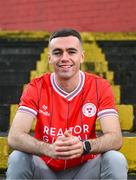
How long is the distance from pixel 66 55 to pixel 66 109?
0.31m

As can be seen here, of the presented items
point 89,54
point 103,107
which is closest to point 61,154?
point 103,107

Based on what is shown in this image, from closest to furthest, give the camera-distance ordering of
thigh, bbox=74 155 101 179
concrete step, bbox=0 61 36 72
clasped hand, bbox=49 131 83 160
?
clasped hand, bbox=49 131 83 160 < thigh, bbox=74 155 101 179 < concrete step, bbox=0 61 36 72

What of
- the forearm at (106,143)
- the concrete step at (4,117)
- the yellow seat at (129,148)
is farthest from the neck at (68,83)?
the concrete step at (4,117)

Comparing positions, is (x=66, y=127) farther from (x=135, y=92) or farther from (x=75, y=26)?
(x=75, y=26)

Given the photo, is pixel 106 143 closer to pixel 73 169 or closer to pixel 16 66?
pixel 73 169

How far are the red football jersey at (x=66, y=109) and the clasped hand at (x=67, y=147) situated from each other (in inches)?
7.1

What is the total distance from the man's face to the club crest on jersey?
0.63 feet

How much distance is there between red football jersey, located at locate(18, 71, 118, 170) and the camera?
8.57 ft

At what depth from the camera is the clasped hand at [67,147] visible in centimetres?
236

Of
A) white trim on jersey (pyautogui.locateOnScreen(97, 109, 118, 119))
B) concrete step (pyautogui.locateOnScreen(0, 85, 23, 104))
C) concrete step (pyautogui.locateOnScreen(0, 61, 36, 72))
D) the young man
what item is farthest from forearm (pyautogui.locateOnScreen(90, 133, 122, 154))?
concrete step (pyautogui.locateOnScreen(0, 61, 36, 72))

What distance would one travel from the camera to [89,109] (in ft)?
8.71

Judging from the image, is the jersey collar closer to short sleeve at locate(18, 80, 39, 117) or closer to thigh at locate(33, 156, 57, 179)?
short sleeve at locate(18, 80, 39, 117)

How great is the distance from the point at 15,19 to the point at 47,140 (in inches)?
155

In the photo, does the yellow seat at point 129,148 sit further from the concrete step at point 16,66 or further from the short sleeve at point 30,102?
the concrete step at point 16,66
